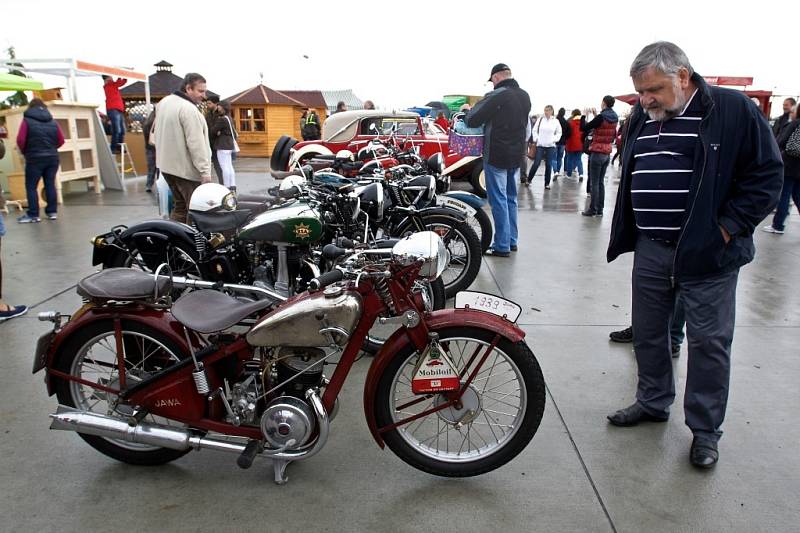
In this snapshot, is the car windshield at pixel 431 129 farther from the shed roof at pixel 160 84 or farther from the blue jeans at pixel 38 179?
the shed roof at pixel 160 84

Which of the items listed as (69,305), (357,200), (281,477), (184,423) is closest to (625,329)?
(357,200)

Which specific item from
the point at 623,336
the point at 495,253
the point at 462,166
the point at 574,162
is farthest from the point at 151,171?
the point at 623,336

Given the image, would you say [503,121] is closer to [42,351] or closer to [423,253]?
[423,253]

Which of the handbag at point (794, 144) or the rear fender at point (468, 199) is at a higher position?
the handbag at point (794, 144)

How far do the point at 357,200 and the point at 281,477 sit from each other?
7.60 ft

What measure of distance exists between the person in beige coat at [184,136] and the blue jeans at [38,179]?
3833 mm

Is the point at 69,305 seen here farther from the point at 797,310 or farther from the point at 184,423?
the point at 797,310

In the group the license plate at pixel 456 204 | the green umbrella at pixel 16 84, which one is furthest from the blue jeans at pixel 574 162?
the green umbrella at pixel 16 84

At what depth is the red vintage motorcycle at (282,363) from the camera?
236cm

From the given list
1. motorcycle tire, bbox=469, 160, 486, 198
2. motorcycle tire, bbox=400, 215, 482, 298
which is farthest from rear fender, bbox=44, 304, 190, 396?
motorcycle tire, bbox=469, 160, 486, 198

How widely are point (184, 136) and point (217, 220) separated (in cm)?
219

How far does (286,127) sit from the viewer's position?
23.2 metres

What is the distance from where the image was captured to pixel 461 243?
205 inches

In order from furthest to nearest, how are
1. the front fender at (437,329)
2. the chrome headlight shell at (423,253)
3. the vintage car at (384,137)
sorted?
the vintage car at (384,137)
the front fender at (437,329)
the chrome headlight shell at (423,253)
